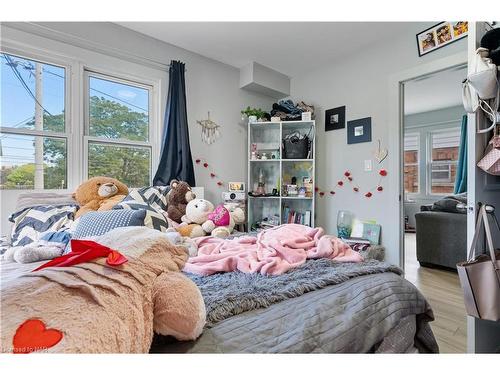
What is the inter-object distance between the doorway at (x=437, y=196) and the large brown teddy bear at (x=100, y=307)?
172 centimetres

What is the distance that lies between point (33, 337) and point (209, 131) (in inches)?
109

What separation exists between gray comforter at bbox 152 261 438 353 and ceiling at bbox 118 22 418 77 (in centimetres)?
229

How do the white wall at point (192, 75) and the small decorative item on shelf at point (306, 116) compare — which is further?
the small decorative item on shelf at point (306, 116)

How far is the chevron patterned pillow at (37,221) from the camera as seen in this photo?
5.29ft

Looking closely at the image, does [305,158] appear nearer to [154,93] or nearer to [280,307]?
[154,93]

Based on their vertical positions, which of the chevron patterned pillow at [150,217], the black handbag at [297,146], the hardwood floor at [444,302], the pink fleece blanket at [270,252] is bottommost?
the hardwood floor at [444,302]

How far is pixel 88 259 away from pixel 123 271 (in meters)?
0.10

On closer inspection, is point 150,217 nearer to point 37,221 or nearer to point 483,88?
point 37,221

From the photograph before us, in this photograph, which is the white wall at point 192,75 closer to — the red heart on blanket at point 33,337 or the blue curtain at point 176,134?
the blue curtain at point 176,134

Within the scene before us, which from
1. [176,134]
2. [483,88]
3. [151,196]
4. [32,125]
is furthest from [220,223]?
[483,88]

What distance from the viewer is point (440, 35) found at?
224cm

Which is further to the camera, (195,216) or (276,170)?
(276,170)

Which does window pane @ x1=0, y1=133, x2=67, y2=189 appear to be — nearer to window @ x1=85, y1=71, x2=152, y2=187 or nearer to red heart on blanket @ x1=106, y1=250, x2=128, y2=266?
window @ x1=85, y1=71, x2=152, y2=187

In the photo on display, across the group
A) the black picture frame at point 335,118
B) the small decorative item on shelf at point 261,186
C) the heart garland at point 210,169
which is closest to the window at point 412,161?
the black picture frame at point 335,118
